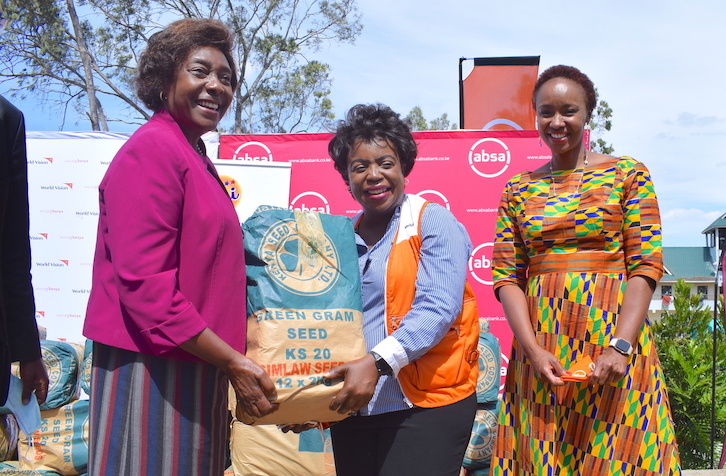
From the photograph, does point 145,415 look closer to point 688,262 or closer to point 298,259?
point 298,259

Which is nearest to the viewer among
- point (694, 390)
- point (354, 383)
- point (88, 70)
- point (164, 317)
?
point (164, 317)

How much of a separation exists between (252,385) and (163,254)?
0.37m

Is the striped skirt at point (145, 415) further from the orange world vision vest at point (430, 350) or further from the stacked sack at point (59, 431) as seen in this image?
the stacked sack at point (59, 431)

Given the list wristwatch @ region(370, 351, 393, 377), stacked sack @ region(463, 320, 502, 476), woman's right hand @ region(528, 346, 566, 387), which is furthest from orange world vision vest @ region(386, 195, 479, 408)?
stacked sack @ region(463, 320, 502, 476)

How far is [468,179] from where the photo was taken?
5.55m

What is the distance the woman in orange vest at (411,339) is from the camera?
166 centimetres

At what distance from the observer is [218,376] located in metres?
1.50

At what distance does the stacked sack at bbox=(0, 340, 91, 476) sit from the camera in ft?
11.6

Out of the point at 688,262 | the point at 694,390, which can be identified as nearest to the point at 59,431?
the point at 694,390

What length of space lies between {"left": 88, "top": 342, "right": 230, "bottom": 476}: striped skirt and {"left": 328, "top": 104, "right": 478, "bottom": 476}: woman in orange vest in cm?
46

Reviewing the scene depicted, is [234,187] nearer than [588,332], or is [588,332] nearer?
[588,332]

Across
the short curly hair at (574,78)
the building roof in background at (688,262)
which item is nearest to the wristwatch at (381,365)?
the short curly hair at (574,78)

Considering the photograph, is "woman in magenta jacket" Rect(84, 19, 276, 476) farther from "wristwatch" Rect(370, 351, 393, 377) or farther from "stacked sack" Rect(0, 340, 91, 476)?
"stacked sack" Rect(0, 340, 91, 476)

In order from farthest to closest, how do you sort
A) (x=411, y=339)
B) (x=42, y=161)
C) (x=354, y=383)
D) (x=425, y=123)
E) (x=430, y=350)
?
1. (x=425, y=123)
2. (x=42, y=161)
3. (x=430, y=350)
4. (x=411, y=339)
5. (x=354, y=383)
